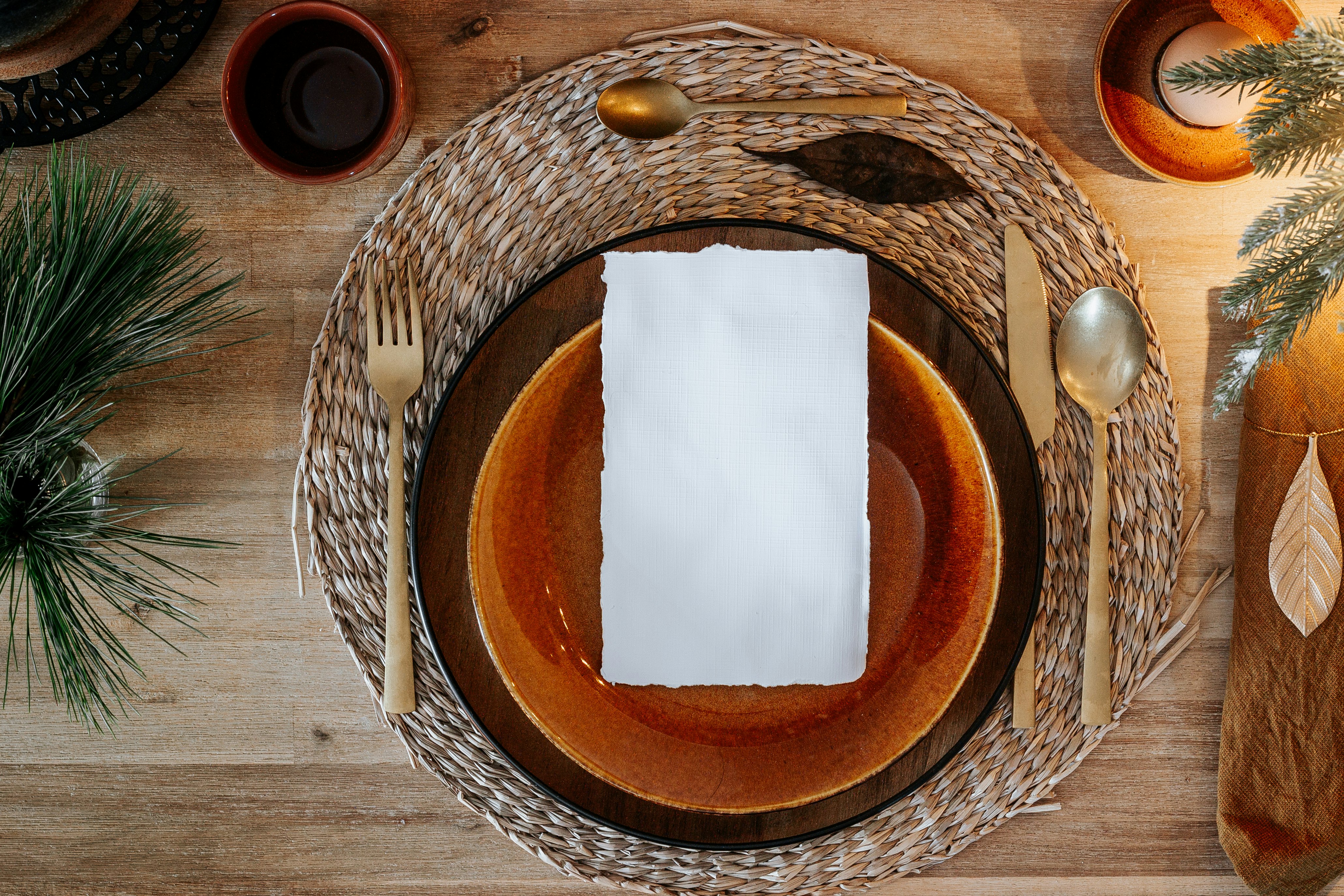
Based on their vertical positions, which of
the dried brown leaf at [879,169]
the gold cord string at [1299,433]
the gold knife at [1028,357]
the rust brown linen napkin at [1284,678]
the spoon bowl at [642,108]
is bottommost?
the rust brown linen napkin at [1284,678]

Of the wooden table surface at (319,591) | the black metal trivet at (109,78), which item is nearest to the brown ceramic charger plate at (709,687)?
the wooden table surface at (319,591)

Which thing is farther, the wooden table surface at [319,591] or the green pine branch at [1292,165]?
the wooden table surface at [319,591]

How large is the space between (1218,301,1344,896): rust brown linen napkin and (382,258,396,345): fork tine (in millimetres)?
608

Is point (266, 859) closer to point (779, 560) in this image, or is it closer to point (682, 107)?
point (779, 560)

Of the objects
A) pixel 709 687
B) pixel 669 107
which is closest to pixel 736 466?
pixel 709 687

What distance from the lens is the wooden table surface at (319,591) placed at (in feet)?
1.97

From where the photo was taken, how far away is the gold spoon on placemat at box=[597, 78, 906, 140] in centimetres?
55

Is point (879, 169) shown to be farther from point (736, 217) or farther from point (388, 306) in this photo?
point (388, 306)

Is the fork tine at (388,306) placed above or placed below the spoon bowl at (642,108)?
below

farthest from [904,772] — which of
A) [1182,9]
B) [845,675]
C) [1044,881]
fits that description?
[1182,9]

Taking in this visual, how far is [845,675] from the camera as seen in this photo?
511mm

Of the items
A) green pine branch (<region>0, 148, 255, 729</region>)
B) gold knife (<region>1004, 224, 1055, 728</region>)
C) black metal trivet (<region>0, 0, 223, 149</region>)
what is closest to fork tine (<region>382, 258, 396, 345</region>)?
green pine branch (<region>0, 148, 255, 729</region>)

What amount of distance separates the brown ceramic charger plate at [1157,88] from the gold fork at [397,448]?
0.51m

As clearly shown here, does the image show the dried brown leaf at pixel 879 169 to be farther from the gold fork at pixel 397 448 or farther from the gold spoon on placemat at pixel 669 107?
the gold fork at pixel 397 448
